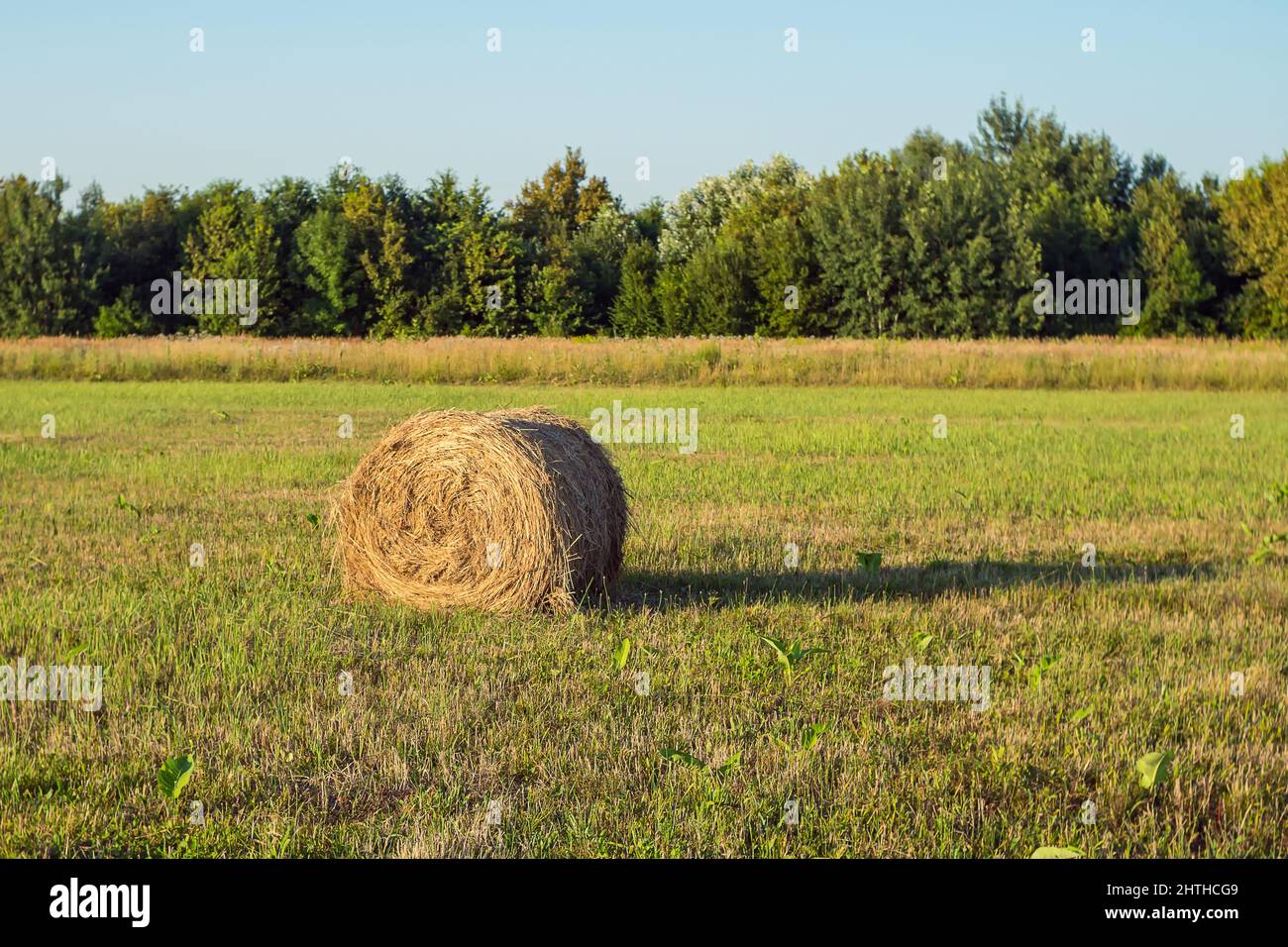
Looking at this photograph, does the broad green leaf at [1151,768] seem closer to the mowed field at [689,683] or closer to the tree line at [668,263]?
the mowed field at [689,683]

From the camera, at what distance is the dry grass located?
3666 cm

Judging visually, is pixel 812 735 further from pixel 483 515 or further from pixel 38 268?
pixel 38 268

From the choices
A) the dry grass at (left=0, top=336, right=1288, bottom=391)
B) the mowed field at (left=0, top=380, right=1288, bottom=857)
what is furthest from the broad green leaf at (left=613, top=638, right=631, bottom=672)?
the dry grass at (left=0, top=336, right=1288, bottom=391)

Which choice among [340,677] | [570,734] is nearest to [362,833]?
[570,734]

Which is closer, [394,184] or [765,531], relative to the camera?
[765,531]

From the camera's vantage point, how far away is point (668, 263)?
67.8 m

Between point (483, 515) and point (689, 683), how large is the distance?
2672 millimetres

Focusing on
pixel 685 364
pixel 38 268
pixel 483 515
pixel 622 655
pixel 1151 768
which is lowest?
pixel 1151 768

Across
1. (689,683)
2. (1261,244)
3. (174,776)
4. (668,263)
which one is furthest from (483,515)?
(1261,244)

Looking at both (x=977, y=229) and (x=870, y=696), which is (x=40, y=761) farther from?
(x=977, y=229)

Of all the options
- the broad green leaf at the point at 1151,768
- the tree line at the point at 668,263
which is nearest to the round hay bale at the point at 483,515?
the broad green leaf at the point at 1151,768
